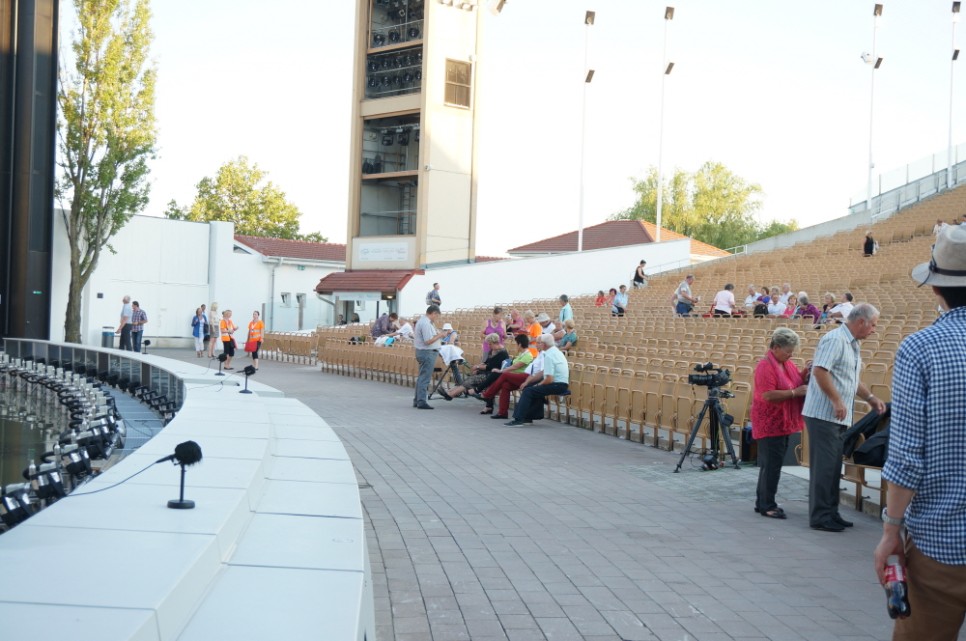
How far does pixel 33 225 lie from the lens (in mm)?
26703

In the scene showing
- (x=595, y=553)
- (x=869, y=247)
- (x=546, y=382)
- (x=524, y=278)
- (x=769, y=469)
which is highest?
(x=869, y=247)

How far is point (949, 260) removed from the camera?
3287 millimetres

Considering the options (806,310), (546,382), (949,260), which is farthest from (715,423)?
(806,310)

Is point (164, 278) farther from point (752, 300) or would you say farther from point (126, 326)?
point (752, 300)

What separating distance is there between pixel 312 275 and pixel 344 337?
1621cm

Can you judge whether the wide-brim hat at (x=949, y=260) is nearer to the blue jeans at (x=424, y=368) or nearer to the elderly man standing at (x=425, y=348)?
the elderly man standing at (x=425, y=348)

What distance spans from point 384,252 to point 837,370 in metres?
35.0

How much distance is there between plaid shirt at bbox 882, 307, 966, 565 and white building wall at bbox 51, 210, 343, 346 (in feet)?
119

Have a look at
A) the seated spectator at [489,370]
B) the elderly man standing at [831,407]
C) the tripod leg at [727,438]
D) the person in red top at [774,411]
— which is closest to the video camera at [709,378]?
the tripod leg at [727,438]

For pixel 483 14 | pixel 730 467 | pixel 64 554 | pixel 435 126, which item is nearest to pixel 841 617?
pixel 64 554

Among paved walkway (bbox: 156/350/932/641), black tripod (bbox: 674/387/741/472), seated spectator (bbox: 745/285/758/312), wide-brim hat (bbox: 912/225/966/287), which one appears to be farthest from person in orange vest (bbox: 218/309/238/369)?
wide-brim hat (bbox: 912/225/966/287)

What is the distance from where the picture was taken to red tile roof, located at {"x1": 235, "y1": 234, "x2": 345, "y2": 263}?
45.0m

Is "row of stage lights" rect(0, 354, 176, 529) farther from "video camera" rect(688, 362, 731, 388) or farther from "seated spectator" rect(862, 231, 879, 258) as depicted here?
"seated spectator" rect(862, 231, 879, 258)

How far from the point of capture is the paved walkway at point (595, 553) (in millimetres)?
5074
